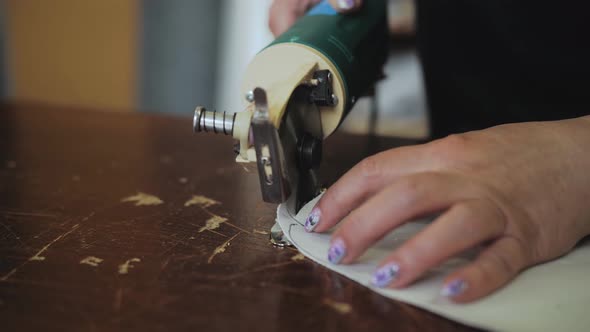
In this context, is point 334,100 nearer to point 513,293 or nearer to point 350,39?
point 350,39

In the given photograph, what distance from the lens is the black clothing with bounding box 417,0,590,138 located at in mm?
861

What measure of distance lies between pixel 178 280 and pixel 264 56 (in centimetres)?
24

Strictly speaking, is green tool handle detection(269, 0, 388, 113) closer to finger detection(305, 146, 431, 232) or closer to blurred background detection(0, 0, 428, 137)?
finger detection(305, 146, 431, 232)

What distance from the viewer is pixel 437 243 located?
413 millimetres

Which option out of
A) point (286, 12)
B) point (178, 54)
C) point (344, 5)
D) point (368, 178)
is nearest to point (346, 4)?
point (344, 5)

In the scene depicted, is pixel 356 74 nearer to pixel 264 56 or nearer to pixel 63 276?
pixel 264 56

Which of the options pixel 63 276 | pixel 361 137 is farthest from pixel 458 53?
pixel 63 276

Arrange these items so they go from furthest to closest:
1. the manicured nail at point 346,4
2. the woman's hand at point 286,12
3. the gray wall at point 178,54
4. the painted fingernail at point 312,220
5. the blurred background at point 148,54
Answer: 1. the gray wall at point 178,54
2. the blurred background at point 148,54
3. the woman's hand at point 286,12
4. the manicured nail at point 346,4
5. the painted fingernail at point 312,220

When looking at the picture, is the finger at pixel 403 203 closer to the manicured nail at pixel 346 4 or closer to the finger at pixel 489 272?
the finger at pixel 489 272

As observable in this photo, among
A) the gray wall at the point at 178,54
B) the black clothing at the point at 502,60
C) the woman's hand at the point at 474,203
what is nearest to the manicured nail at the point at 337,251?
the woman's hand at the point at 474,203

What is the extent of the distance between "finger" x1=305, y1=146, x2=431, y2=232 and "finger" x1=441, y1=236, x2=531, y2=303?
9cm

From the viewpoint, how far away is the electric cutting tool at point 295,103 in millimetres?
479

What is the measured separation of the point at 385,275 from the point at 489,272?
8 centimetres

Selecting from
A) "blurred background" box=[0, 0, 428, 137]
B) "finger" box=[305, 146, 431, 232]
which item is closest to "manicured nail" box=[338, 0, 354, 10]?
"finger" box=[305, 146, 431, 232]
